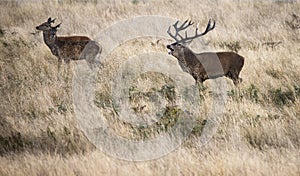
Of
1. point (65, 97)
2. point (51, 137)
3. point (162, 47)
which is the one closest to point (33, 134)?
point (51, 137)

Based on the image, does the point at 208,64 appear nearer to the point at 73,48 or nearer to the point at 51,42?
the point at 73,48

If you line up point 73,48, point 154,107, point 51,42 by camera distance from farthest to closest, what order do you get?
point 51,42 < point 73,48 < point 154,107

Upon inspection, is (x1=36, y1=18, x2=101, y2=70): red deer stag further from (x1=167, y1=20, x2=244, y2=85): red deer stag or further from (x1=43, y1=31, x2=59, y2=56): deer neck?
(x1=167, y1=20, x2=244, y2=85): red deer stag

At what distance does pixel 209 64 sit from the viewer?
26.7ft

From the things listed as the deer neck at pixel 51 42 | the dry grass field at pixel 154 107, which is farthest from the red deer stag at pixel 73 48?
the dry grass field at pixel 154 107

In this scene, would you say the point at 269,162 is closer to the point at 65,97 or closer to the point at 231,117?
the point at 231,117

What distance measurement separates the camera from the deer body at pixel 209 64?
807 centimetres

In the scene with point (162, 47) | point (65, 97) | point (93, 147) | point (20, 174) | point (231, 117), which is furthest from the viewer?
point (162, 47)

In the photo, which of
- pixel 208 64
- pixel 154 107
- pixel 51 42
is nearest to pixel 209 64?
pixel 208 64

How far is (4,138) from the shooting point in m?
5.56

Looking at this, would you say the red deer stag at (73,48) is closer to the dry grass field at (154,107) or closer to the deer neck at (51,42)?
the deer neck at (51,42)

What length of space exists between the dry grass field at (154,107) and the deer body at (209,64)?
19 cm

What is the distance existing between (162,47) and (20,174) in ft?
20.7

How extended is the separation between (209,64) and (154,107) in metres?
1.87
